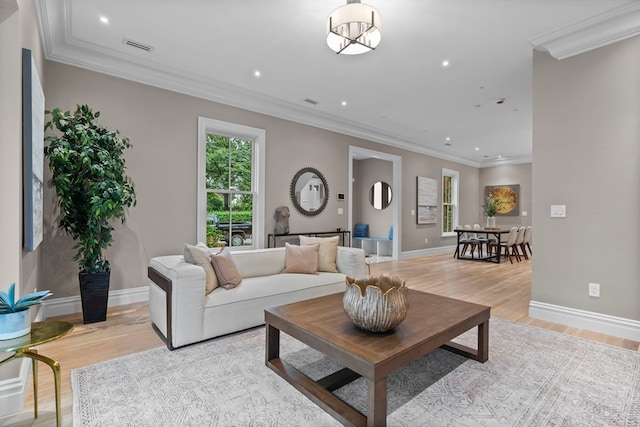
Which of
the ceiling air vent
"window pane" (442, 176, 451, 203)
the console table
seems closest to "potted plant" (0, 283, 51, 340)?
the ceiling air vent

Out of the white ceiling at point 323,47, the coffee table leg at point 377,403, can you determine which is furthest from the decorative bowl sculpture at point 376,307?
the white ceiling at point 323,47

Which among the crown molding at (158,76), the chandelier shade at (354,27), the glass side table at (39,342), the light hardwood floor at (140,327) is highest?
the crown molding at (158,76)

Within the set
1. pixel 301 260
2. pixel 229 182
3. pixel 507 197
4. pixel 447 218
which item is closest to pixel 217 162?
pixel 229 182

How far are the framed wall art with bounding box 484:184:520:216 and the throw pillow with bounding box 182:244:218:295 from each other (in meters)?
9.55

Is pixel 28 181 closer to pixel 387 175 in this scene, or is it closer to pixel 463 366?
pixel 463 366

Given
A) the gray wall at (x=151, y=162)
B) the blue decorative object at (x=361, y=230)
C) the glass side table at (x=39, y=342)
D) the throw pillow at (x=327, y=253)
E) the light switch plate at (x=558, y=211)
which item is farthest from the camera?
the blue decorative object at (x=361, y=230)

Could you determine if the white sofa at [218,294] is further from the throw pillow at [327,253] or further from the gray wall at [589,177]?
the gray wall at [589,177]

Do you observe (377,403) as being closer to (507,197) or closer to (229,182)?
(229,182)

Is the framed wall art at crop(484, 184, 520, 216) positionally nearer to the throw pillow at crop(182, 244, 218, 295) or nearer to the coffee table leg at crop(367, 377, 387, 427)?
the throw pillow at crop(182, 244, 218, 295)

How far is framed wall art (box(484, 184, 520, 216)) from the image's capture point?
963 centimetres

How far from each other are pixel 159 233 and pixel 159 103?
1629 millimetres

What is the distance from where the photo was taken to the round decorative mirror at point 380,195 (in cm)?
→ 934

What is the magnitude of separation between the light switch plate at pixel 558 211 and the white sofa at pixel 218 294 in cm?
233

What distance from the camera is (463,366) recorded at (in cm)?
228
